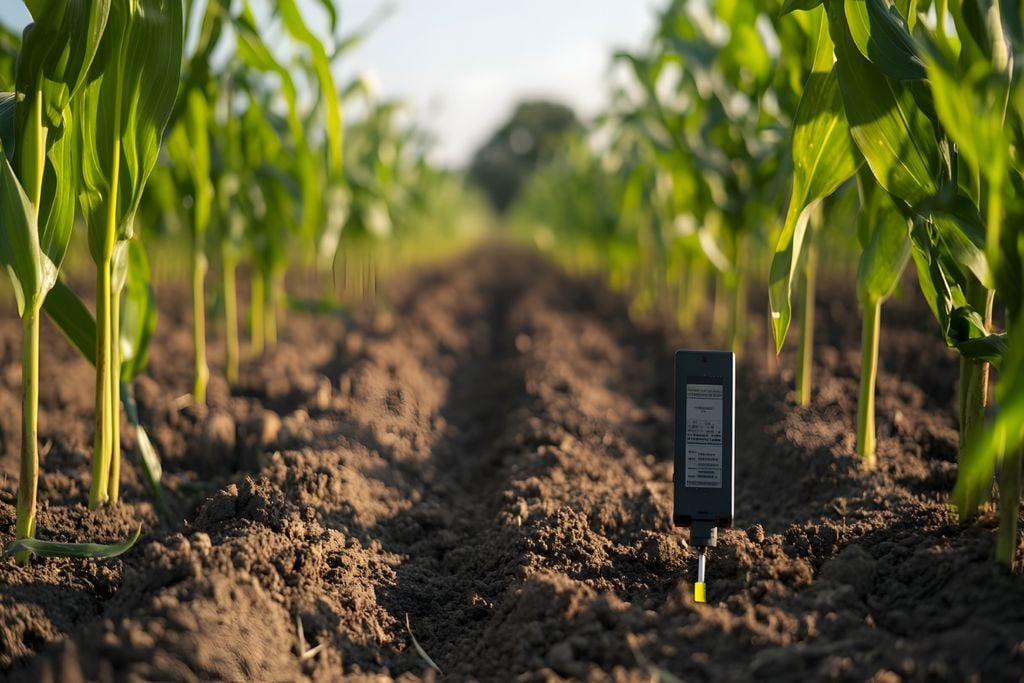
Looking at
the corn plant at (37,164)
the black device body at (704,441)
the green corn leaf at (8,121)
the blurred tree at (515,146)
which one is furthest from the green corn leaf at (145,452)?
the blurred tree at (515,146)

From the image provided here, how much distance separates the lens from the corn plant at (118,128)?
2205 mm

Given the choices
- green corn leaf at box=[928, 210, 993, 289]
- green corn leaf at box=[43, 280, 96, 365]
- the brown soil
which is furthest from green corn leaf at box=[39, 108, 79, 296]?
green corn leaf at box=[928, 210, 993, 289]

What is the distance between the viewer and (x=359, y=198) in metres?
7.03

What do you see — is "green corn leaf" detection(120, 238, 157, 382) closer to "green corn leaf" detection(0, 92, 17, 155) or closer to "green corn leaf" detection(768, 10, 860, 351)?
"green corn leaf" detection(0, 92, 17, 155)

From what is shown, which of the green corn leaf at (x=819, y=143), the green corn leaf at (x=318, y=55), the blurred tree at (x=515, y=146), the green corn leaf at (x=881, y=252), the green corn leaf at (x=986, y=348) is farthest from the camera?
the blurred tree at (x=515, y=146)

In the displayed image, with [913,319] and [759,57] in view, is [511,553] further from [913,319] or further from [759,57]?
[913,319]

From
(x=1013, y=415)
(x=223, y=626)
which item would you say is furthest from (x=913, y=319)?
(x=223, y=626)

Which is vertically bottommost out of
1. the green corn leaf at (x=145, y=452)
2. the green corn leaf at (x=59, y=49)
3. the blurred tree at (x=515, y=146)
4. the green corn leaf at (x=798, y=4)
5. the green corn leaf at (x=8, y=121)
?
the green corn leaf at (x=145, y=452)

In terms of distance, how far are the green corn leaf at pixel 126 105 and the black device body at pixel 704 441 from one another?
1545mm

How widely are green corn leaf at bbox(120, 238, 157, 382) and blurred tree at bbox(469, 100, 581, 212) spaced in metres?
54.9

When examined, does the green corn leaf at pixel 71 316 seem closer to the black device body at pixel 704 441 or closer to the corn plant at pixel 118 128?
the corn plant at pixel 118 128

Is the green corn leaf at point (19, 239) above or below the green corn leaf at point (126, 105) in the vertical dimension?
below

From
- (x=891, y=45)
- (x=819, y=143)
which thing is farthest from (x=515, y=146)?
(x=891, y=45)

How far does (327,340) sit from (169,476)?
3114mm
